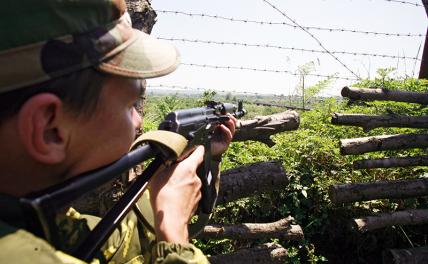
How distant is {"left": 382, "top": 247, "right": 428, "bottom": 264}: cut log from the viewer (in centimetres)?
401

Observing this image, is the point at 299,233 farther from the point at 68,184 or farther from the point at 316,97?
the point at 316,97

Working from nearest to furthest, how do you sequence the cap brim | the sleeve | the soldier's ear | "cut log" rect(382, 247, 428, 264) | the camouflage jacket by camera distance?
the camouflage jacket → the soldier's ear → the cap brim → the sleeve → "cut log" rect(382, 247, 428, 264)

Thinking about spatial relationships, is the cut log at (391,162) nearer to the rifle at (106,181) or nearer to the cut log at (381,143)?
the cut log at (381,143)

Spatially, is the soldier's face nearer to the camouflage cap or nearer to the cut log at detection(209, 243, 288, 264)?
the camouflage cap

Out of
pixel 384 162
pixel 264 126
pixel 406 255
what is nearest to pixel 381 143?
pixel 384 162

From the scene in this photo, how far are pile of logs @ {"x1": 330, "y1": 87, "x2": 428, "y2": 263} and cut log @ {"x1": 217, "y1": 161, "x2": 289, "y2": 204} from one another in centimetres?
101

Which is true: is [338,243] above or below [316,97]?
below

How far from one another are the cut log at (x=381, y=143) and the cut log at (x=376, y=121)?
0.12 m

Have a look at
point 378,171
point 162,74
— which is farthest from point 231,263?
point 162,74

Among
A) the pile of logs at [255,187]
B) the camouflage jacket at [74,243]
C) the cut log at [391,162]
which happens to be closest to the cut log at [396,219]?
the cut log at [391,162]

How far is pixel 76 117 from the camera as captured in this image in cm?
117

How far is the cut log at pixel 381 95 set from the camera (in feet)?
14.1

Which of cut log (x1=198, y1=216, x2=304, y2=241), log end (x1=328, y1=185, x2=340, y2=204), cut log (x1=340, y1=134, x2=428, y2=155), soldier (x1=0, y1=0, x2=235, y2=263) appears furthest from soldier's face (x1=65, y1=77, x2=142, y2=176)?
cut log (x1=340, y1=134, x2=428, y2=155)

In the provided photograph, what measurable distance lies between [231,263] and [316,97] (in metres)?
4.31
